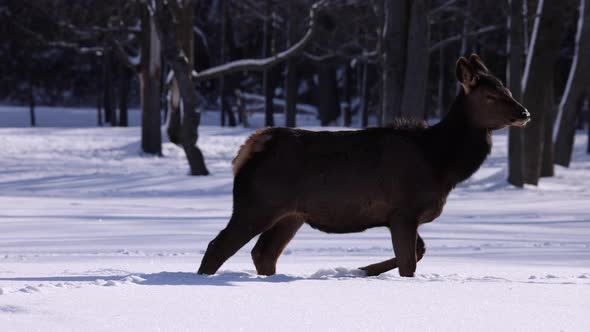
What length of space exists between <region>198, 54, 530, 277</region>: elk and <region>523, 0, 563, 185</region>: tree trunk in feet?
52.7

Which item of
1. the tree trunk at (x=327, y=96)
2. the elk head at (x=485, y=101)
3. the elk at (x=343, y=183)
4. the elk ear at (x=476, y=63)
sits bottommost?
the tree trunk at (x=327, y=96)

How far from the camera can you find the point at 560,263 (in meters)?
9.17

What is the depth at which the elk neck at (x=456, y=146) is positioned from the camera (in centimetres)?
703

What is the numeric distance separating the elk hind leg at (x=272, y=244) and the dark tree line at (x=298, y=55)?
1170 centimetres

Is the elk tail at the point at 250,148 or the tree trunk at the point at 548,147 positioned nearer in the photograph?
the elk tail at the point at 250,148

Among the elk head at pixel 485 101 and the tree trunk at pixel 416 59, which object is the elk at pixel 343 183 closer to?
the elk head at pixel 485 101

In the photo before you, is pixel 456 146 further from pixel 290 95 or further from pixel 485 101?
pixel 290 95

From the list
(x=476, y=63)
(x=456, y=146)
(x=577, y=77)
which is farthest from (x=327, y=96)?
(x=456, y=146)

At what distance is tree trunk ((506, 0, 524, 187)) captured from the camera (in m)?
21.4

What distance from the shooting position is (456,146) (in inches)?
282

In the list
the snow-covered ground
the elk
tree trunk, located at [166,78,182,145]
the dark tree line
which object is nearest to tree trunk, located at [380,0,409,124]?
the dark tree line

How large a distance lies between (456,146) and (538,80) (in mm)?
16523

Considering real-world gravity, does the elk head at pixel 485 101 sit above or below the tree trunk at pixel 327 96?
above

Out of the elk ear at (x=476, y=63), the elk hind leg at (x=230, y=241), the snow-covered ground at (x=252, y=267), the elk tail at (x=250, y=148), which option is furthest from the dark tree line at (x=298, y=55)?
the elk hind leg at (x=230, y=241)
